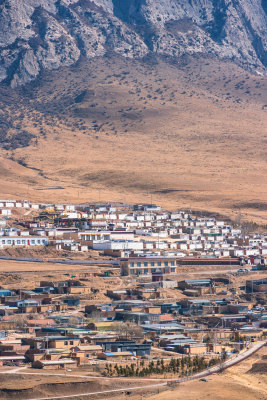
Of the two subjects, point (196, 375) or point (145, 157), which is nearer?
point (196, 375)

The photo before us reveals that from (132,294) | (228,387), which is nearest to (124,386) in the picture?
(228,387)

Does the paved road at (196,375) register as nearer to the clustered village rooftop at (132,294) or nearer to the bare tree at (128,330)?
the clustered village rooftop at (132,294)

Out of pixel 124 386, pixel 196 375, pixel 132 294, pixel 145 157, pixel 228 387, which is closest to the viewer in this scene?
pixel 124 386

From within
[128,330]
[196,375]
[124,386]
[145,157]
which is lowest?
[124,386]

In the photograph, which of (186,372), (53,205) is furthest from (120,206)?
(186,372)

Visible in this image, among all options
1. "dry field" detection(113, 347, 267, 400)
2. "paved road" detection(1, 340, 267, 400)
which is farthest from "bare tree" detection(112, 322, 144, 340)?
"dry field" detection(113, 347, 267, 400)

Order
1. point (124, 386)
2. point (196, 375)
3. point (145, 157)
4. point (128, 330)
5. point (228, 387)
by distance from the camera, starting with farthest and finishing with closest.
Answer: point (145, 157)
point (128, 330)
point (196, 375)
point (228, 387)
point (124, 386)

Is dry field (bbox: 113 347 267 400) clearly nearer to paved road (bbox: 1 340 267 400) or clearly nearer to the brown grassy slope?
paved road (bbox: 1 340 267 400)

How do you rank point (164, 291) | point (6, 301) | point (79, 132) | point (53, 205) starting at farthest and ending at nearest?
point (79, 132), point (53, 205), point (164, 291), point (6, 301)

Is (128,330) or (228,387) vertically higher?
(128,330)

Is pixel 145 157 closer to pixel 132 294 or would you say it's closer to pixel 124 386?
pixel 132 294

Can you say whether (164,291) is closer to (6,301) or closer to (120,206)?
(6,301)
